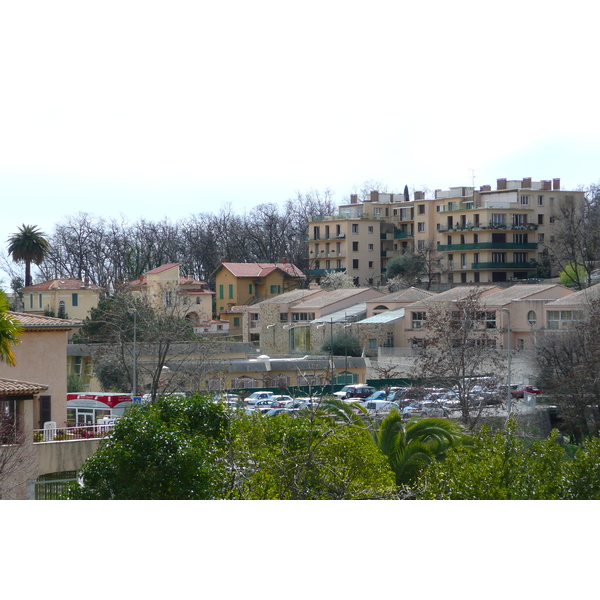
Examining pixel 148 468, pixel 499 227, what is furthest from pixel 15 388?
pixel 499 227

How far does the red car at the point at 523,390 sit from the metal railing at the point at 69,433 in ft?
64.5

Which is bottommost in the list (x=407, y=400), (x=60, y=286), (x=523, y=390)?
(x=523, y=390)

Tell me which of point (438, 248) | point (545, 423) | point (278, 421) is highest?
point (438, 248)

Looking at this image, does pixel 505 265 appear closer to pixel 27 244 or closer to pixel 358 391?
pixel 358 391

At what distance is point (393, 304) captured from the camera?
5297cm

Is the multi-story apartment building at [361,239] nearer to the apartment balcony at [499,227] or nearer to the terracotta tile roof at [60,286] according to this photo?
the apartment balcony at [499,227]

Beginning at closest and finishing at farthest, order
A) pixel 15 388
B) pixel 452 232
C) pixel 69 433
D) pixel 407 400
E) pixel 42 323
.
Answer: pixel 15 388 → pixel 69 433 → pixel 42 323 → pixel 407 400 → pixel 452 232

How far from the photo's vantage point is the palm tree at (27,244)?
4919cm

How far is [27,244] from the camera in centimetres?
4978

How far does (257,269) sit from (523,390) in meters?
35.0
